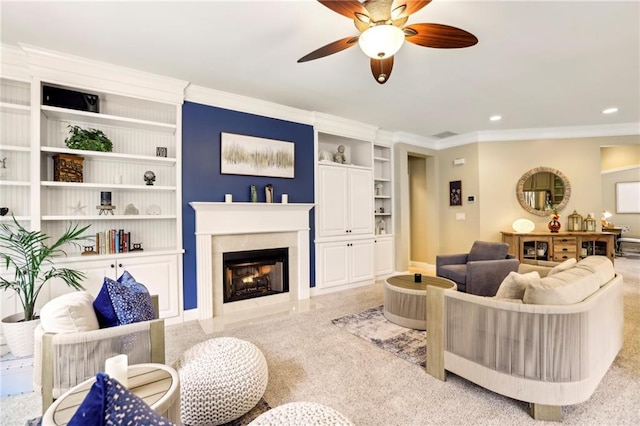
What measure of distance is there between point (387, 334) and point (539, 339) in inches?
57.7

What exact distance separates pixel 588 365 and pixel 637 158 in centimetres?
889

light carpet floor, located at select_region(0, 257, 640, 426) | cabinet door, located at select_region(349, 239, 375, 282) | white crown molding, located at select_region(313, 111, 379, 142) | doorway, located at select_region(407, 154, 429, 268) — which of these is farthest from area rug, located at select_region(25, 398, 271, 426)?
doorway, located at select_region(407, 154, 429, 268)

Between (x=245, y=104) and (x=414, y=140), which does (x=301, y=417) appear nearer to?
(x=245, y=104)

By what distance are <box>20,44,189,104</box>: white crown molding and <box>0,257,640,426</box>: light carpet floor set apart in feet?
8.66

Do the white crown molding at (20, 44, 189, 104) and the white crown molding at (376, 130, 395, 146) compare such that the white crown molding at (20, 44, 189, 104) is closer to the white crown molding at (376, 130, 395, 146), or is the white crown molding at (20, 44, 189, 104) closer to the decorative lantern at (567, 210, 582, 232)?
the white crown molding at (376, 130, 395, 146)

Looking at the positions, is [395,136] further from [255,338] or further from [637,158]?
[637,158]

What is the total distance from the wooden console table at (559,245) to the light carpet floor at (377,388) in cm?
222

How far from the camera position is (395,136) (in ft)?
18.4

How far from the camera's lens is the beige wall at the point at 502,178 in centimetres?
532

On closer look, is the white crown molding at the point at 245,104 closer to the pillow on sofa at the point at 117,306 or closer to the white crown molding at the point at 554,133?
the pillow on sofa at the point at 117,306

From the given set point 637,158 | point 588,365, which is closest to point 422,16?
point 588,365

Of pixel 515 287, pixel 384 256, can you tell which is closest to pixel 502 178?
pixel 384 256

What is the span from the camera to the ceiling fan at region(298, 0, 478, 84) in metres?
1.84

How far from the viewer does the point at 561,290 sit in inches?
67.7
